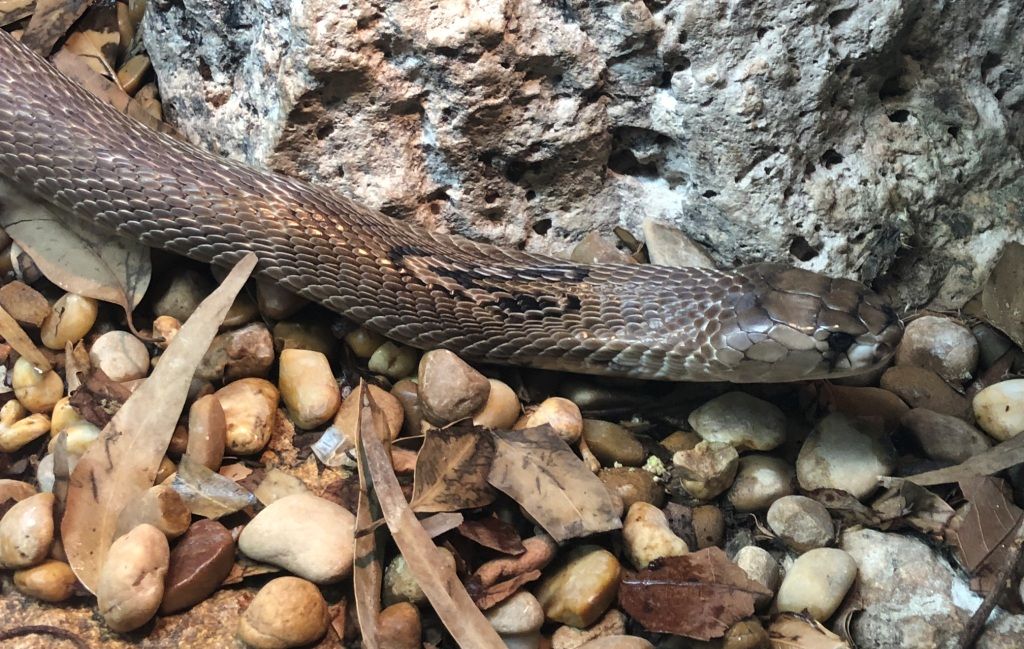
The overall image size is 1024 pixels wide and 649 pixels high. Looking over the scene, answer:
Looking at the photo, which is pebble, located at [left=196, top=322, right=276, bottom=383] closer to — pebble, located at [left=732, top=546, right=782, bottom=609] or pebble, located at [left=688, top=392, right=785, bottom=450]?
pebble, located at [left=688, top=392, right=785, bottom=450]

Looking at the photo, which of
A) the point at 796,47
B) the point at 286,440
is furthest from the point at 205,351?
the point at 796,47

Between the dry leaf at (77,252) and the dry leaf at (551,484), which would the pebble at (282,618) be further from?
the dry leaf at (77,252)

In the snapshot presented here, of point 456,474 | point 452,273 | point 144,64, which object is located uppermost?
point 144,64

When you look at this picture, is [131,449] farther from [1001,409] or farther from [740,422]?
[1001,409]

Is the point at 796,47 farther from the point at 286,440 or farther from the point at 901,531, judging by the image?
the point at 286,440

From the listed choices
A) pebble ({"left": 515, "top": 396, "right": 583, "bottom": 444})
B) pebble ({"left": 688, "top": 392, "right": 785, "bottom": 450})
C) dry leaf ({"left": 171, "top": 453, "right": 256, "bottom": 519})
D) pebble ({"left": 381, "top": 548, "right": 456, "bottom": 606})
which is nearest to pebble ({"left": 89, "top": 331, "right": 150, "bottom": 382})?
dry leaf ({"left": 171, "top": 453, "right": 256, "bottom": 519})

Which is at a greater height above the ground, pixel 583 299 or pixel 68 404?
pixel 583 299

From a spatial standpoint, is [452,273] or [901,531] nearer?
[901,531]

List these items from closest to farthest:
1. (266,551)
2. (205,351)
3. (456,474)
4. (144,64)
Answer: (266,551)
(456,474)
(205,351)
(144,64)
